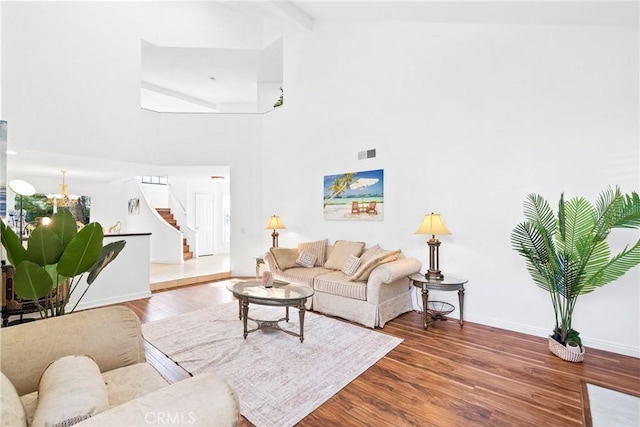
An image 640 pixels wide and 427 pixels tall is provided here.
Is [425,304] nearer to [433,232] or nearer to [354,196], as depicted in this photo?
[433,232]

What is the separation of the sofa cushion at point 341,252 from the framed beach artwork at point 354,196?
0.44 meters

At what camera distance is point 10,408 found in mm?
1009

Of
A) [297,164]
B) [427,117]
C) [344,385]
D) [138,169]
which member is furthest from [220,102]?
[344,385]

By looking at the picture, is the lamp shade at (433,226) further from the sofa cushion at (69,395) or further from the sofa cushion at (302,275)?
the sofa cushion at (69,395)

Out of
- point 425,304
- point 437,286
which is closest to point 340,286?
point 425,304

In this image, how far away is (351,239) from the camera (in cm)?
498

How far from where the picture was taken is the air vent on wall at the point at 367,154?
4.70 m

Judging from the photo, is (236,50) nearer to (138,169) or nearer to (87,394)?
(138,169)

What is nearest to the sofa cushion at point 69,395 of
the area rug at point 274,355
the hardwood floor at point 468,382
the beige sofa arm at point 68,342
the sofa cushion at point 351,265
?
the beige sofa arm at point 68,342

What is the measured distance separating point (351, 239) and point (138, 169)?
15.5 feet

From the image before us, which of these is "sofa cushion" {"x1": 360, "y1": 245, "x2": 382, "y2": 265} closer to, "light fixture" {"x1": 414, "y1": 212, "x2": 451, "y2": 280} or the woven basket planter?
"light fixture" {"x1": 414, "y1": 212, "x2": 451, "y2": 280}

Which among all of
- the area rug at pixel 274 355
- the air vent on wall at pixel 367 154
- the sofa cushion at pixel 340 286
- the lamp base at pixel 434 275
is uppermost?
the air vent on wall at pixel 367 154

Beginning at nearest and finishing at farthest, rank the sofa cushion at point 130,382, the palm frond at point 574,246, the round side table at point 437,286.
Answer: the sofa cushion at point 130,382, the palm frond at point 574,246, the round side table at point 437,286

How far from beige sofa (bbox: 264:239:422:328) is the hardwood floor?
352 millimetres
